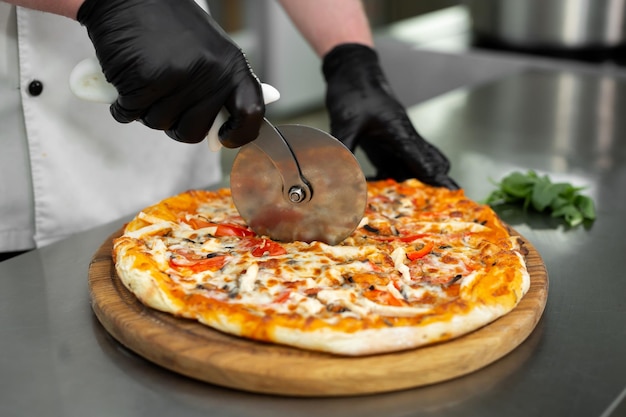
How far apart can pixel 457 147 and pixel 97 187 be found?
36.0 inches

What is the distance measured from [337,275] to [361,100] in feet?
2.09

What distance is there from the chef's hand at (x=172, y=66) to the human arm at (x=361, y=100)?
0.53 m

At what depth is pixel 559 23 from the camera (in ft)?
10.5

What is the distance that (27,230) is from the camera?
166 cm

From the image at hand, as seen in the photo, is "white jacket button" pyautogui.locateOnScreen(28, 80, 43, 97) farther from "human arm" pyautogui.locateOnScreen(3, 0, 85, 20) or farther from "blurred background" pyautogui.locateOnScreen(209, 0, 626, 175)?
"blurred background" pyautogui.locateOnScreen(209, 0, 626, 175)

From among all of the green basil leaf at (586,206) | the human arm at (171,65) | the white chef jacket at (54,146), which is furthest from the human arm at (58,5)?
the green basil leaf at (586,206)

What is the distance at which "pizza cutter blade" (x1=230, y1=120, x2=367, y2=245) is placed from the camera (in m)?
1.36

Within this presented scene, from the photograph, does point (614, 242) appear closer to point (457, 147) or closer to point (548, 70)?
point (457, 147)

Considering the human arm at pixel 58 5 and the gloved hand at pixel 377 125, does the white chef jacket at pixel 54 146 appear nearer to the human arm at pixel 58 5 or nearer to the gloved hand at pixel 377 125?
the human arm at pixel 58 5

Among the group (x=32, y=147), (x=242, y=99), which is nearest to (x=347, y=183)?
(x=242, y=99)

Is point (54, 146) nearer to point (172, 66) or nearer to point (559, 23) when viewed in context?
point (172, 66)

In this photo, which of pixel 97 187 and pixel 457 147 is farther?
pixel 457 147

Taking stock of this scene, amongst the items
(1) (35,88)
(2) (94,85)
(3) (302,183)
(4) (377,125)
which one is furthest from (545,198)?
(1) (35,88)

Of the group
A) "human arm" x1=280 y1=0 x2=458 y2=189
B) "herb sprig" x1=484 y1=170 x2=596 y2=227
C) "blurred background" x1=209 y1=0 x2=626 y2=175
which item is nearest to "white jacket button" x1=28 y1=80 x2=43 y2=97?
"human arm" x1=280 y1=0 x2=458 y2=189
